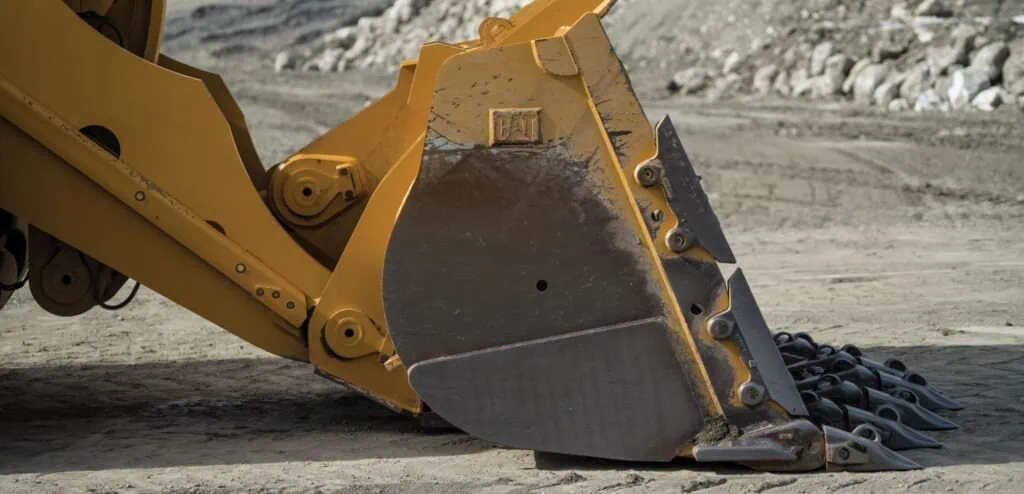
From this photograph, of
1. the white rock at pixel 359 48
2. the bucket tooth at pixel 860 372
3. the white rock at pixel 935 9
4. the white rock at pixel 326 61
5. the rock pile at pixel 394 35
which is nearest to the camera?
the bucket tooth at pixel 860 372

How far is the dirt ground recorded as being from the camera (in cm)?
437

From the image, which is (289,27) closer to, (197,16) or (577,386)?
(197,16)

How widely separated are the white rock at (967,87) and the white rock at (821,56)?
2.49m

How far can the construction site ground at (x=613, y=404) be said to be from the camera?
4.37m

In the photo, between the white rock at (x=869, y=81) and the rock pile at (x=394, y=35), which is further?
the rock pile at (x=394, y=35)

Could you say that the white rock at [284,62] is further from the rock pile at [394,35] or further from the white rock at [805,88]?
the white rock at [805,88]

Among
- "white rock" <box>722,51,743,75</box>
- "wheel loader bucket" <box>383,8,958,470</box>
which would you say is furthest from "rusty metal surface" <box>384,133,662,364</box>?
"white rock" <box>722,51,743,75</box>

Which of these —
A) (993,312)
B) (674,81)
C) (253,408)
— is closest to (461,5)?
(674,81)

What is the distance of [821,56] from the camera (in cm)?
1973

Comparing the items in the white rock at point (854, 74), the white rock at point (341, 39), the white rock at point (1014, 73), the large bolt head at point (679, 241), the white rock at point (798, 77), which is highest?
the white rock at point (341, 39)

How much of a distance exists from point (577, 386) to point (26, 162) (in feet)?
6.47

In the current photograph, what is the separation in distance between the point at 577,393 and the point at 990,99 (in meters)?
13.9

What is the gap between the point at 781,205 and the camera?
506 inches

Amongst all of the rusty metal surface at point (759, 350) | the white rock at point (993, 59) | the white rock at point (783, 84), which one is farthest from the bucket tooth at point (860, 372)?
the white rock at point (783, 84)
